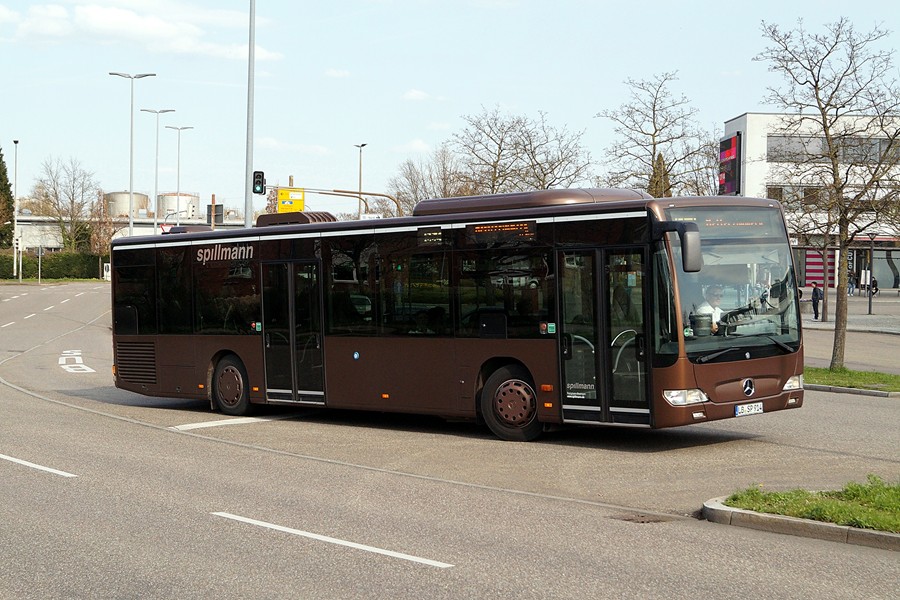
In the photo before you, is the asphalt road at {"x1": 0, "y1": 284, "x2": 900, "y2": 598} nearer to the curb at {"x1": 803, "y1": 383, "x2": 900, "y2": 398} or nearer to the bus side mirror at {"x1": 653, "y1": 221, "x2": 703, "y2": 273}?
the curb at {"x1": 803, "y1": 383, "x2": 900, "y2": 398}

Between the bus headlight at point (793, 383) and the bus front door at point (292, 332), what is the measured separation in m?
6.55

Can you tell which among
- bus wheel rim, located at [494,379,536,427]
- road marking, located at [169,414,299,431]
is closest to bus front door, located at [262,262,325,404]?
road marking, located at [169,414,299,431]

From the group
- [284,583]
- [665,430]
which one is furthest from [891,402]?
[284,583]

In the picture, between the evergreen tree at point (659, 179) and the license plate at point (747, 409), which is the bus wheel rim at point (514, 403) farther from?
the evergreen tree at point (659, 179)

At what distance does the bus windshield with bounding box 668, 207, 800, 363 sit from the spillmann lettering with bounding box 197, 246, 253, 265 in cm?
738

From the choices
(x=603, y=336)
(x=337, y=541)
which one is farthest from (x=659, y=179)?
(x=337, y=541)

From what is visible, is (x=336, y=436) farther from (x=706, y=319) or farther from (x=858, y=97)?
(x=858, y=97)

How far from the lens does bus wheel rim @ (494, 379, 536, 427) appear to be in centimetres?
1352

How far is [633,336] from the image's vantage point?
12461 mm

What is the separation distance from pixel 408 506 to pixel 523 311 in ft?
14.6

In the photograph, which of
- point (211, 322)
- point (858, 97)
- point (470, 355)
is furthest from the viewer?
point (858, 97)

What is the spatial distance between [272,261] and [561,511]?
8.59 meters

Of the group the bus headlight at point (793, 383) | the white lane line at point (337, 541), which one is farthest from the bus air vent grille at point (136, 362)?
the bus headlight at point (793, 383)

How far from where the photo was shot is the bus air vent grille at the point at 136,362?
744 inches
